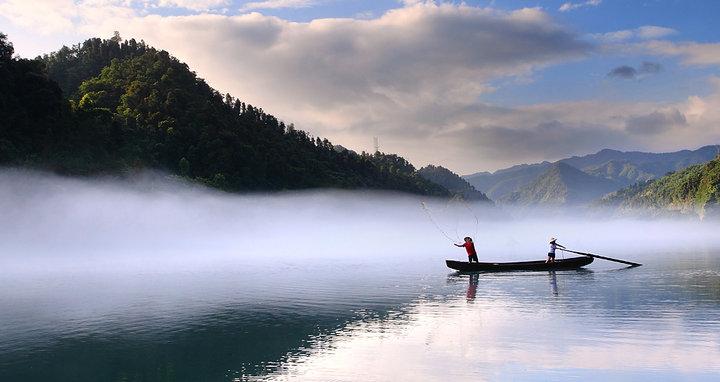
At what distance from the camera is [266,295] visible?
4875 cm

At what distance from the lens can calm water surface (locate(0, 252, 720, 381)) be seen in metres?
23.3

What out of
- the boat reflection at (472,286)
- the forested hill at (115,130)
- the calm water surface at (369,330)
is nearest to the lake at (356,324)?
the calm water surface at (369,330)

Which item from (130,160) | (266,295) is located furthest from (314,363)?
(130,160)

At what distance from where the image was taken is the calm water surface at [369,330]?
76.3 feet

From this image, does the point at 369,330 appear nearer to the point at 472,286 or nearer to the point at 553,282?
the point at 472,286

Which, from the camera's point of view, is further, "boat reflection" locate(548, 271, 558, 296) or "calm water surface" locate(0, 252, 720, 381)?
"boat reflection" locate(548, 271, 558, 296)

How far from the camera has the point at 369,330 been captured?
3131 cm

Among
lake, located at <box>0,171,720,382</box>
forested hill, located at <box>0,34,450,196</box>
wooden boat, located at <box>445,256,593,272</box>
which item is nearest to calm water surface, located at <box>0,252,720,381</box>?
lake, located at <box>0,171,720,382</box>

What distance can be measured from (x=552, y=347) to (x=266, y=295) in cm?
2776

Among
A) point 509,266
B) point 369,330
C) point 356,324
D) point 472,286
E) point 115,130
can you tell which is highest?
point 115,130

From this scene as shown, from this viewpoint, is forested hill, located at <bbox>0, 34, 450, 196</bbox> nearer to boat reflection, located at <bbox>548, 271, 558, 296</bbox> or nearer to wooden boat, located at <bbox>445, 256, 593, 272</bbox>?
wooden boat, located at <bbox>445, 256, 593, 272</bbox>

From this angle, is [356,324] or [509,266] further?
[509,266]

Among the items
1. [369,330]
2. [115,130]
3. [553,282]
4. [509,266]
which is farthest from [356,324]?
[115,130]

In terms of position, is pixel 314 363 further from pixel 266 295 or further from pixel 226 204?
pixel 226 204
